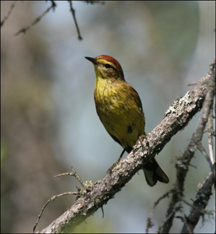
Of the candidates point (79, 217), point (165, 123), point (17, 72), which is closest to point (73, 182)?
point (17, 72)

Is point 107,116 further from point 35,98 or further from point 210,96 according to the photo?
point 35,98

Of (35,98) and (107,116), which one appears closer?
(107,116)

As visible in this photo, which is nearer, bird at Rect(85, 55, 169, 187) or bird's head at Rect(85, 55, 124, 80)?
bird at Rect(85, 55, 169, 187)

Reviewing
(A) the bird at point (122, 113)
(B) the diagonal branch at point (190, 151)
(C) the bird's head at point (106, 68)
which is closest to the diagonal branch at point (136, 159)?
(B) the diagonal branch at point (190, 151)

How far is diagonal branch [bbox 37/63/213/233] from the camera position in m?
3.44

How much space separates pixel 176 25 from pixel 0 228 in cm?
992

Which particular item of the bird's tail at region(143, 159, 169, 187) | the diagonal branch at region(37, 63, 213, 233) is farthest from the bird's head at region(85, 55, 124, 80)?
the diagonal branch at region(37, 63, 213, 233)

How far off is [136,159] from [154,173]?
1714 millimetres

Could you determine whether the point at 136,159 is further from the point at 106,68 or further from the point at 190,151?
the point at 106,68

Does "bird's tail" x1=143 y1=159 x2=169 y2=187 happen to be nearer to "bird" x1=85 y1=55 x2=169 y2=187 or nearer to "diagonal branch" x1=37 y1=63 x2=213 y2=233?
"bird" x1=85 y1=55 x2=169 y2=187

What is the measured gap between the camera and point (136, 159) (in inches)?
146

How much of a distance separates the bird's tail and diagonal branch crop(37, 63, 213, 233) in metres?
1.61

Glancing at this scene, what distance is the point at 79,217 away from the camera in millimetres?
3725

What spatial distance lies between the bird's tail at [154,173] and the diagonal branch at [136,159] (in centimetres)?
161
